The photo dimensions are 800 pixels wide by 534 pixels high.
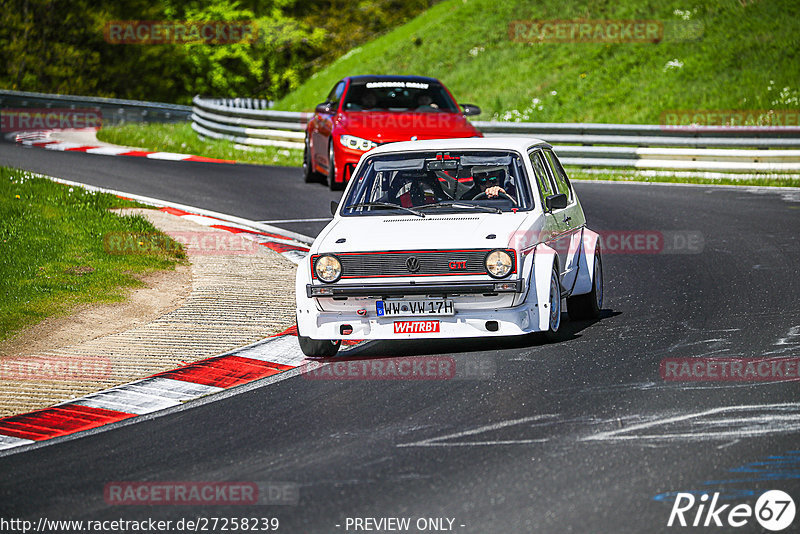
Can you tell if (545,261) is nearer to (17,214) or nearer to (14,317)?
(14,317)

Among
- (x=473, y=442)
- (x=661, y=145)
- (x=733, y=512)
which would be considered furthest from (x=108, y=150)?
(x=733, y=512)

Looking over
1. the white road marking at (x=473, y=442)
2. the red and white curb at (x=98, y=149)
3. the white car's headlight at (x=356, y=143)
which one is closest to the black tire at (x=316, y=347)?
the white road marking at (x=473, y=442)

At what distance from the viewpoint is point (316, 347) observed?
29.5 ft

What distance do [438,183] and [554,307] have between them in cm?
155

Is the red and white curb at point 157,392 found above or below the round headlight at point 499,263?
below

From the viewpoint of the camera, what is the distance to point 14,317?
10188 mm

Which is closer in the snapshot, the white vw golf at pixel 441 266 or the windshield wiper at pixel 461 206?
the white vw golf at pixel 441 266

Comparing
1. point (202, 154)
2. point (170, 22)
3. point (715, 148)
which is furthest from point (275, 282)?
point (170, 22)

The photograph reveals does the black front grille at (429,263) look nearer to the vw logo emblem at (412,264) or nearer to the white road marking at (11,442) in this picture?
the vw logo emblem at (412,264)

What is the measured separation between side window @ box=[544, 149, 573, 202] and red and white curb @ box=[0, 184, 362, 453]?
97.2 inches

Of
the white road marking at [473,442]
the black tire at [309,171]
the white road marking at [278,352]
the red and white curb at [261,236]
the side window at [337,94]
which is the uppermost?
the side window at [337,94]

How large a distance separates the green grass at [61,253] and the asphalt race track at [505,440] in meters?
3.22

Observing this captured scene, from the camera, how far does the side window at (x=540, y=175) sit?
32.5ft

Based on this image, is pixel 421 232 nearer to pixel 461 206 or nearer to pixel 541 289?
pixel 461 206
